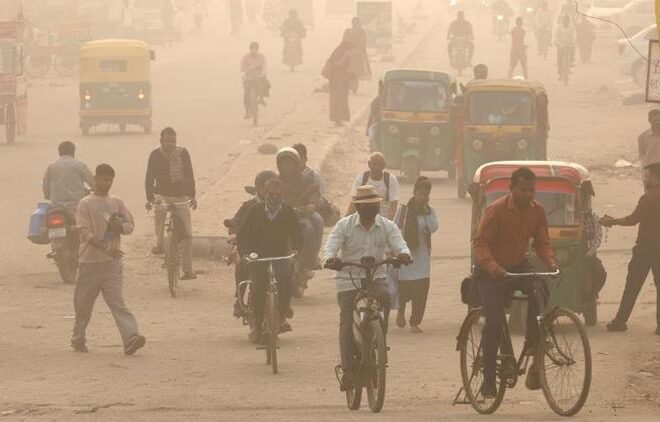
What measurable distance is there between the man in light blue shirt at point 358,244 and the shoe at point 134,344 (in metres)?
3.17

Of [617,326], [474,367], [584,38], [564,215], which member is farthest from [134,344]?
[584,38]

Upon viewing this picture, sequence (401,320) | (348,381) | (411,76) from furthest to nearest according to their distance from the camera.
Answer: (411,76)
(401,320)
(348,381)

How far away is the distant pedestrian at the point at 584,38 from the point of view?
60094 mm

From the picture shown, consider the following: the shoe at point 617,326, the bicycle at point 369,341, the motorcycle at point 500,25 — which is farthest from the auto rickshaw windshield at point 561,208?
the motorcycle at point 500,25

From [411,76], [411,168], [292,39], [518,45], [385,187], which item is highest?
[292,39]

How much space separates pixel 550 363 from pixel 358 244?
70.8 inches

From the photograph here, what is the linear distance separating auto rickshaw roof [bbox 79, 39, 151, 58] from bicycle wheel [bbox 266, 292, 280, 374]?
2478cm

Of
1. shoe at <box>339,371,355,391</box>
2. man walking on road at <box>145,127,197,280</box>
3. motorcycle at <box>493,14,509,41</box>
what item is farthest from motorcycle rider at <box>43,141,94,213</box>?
motorcycle at <box>493,14,509,41</box>

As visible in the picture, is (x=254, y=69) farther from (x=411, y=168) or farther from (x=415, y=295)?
(x=415, y=295)

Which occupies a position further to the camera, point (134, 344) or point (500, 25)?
point (500, 25)

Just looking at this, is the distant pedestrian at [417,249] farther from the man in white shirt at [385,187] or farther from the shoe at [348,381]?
the shoe at [348,381]

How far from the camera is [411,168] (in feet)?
97.6

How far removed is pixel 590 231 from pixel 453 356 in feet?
7.38

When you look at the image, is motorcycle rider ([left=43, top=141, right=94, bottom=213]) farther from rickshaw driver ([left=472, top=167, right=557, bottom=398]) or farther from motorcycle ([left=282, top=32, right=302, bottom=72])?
motorcycle ([left=282, top=32, right=302, bottom=72])
